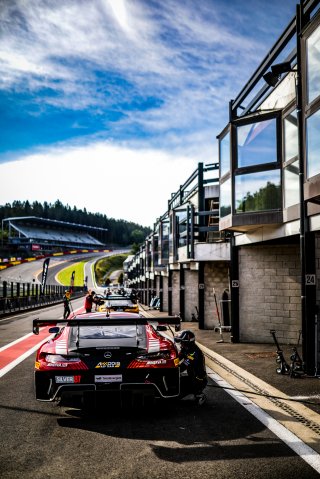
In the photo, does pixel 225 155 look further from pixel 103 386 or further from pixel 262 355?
pixel 103 386

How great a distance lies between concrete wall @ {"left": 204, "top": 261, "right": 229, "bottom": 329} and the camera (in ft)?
69.6

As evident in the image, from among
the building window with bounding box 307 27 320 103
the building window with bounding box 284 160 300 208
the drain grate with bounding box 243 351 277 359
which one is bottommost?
the drain grate with bounding box 243 351 277 359

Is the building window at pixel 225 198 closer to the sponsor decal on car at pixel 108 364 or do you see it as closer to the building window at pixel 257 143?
the building window at pixel 257 143

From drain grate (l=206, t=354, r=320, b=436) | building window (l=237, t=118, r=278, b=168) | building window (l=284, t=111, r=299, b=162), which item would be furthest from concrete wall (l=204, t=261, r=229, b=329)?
drain grate (l=206, t=354, r=320, b=436)

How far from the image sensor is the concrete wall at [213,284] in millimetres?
21219

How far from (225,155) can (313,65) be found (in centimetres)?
537

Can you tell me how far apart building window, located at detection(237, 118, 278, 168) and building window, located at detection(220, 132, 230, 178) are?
0.70 metres

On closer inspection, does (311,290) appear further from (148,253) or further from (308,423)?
(148,253)

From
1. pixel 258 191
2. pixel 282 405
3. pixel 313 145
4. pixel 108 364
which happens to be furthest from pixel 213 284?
pixel 108 364

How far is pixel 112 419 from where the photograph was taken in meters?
6.39

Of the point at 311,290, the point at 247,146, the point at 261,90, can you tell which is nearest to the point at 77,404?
the point at 311,290

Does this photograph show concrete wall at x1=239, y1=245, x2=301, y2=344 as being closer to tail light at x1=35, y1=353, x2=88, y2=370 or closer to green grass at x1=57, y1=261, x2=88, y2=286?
tail light at x1=35, y1=353, x2=88, y2=370

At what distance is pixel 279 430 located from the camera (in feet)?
19.4

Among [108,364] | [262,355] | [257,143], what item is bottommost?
[262,355]
